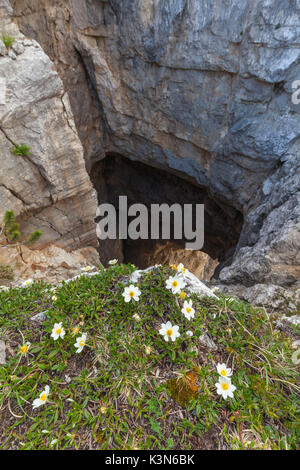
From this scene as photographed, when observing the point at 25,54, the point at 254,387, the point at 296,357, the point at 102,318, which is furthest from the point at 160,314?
the point at 25,54

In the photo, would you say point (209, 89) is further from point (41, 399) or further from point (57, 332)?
point (41, 399)

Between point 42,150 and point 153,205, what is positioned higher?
point 42,150

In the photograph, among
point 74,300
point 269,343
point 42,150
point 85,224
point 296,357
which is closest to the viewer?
point 296,357

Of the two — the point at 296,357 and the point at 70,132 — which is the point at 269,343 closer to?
the point at 296,357

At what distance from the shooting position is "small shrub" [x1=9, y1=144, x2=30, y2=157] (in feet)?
14.1

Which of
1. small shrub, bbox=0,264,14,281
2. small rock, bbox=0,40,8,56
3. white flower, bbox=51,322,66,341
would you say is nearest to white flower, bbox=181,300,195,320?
white flower, bbox=51,322,66,341

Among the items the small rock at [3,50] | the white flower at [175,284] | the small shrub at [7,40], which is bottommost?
the white flower at [175,284]

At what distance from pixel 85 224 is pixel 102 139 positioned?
11.5 feet

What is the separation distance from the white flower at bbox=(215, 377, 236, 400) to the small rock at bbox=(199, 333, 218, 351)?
9.6 inches

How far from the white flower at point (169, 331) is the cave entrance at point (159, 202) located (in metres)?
6.64

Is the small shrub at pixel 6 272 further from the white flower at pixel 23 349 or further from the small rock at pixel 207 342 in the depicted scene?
the small rock at pixel 207 342

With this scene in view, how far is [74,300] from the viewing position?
176 centimetres

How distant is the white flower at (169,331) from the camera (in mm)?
1520

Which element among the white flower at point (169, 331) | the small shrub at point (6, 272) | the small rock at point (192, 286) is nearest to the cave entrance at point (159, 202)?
the small shrub at point (6, 272)
